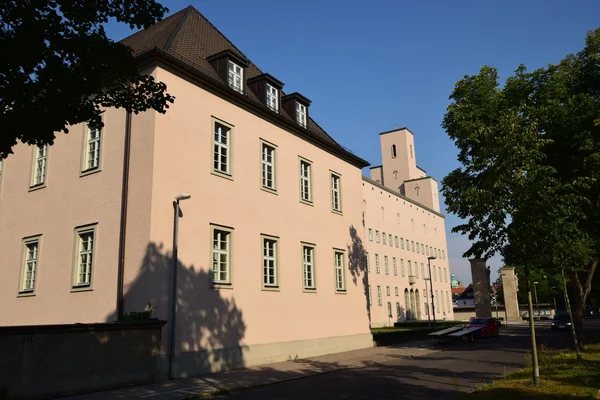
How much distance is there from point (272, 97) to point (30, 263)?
11797 mm

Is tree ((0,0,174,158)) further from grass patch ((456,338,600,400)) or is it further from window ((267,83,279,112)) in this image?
window ((267,83,279,112))

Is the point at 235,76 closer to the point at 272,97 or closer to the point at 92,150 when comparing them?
the point at 272,97

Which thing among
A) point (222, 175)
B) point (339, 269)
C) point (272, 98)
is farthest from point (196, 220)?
point (339, 269)

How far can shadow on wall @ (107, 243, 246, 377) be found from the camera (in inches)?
584

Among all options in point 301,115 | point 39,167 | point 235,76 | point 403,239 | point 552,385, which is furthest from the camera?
point 403,239

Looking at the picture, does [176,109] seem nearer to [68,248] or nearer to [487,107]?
[68,248]

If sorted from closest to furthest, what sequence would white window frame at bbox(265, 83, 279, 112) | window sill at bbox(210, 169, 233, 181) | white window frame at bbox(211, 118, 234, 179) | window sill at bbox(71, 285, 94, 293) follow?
1. window sill at bbox(71, 285, 94, 293)
2. window sill at bbox(210, 169, 233, 181)
3. white window frame at bbox(211, 118, 234, 179)
4. white window frame at bbox(265, 83, 279, 112)

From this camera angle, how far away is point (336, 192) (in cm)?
2577

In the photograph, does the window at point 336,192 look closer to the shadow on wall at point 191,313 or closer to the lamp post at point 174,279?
the shadow on wall at point 191,313

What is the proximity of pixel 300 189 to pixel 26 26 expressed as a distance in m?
15.3

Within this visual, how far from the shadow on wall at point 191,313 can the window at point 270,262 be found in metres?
2.38

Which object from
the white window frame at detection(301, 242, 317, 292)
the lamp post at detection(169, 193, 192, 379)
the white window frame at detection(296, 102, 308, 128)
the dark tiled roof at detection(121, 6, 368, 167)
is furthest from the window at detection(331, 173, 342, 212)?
the lamp post at detection(169, 193, 192, 379)

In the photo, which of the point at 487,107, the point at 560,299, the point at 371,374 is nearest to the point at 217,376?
the point at 371,374

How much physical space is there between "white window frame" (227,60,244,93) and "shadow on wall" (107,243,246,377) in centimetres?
757
